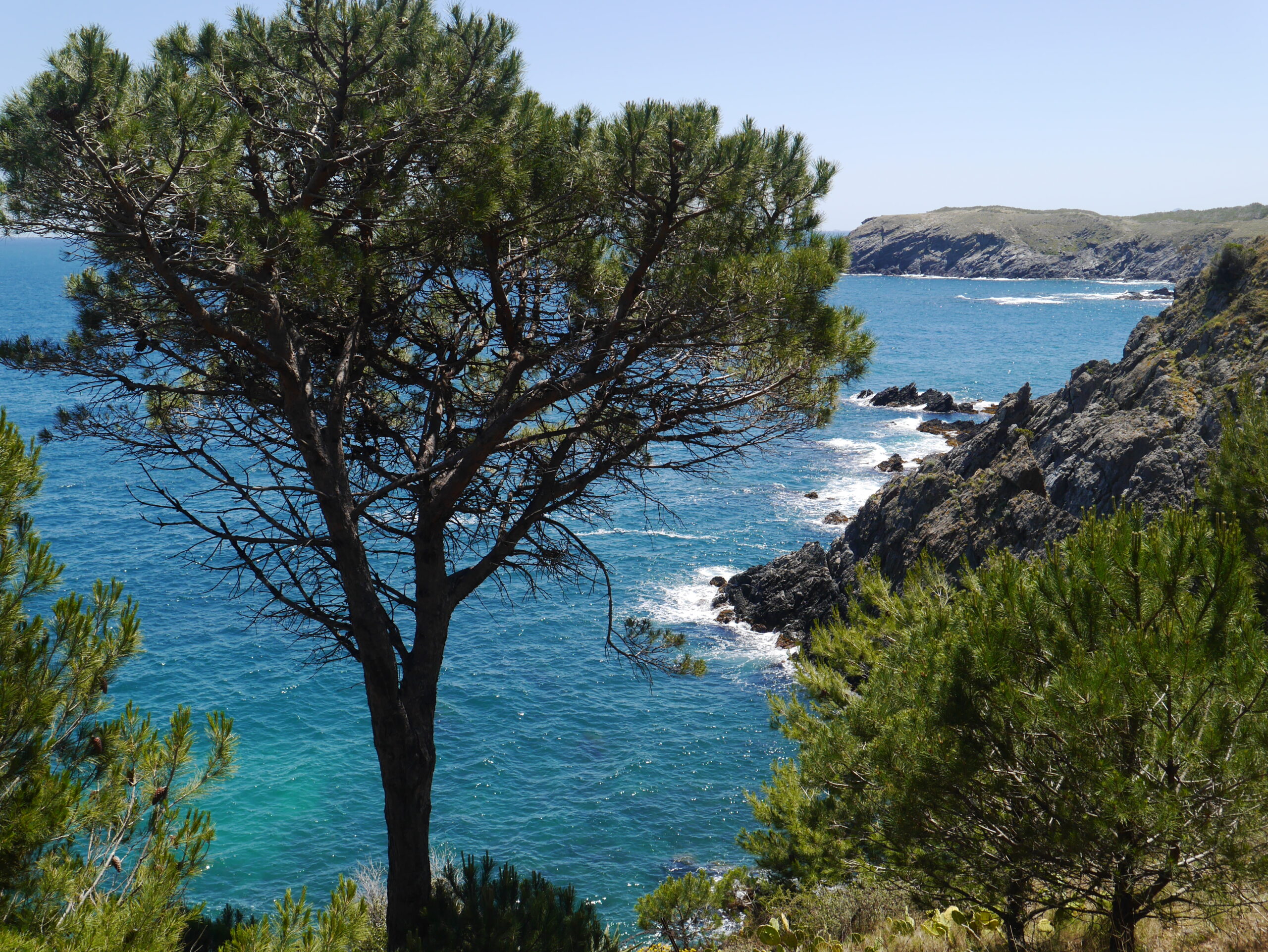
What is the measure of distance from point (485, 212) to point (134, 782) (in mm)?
4706

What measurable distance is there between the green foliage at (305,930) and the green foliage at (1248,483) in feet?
20.3

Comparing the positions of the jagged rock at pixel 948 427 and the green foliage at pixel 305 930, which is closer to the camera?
the green foliage at pixel 305 930

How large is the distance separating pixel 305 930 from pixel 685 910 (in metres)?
6.72

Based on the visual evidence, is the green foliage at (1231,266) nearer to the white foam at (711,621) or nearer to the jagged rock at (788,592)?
the jagged rock at (788,592)

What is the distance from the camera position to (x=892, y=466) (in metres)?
42.4

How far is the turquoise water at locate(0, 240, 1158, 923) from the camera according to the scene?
1791 cm

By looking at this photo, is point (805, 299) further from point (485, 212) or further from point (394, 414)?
point (394, 414)

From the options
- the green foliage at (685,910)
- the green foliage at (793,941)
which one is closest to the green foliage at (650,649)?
the green foliage at (793,941)

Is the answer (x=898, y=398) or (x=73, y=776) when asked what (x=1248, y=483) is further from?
(x=898, y=398)

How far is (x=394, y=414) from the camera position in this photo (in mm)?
9289

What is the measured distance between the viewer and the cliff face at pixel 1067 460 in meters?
21.4

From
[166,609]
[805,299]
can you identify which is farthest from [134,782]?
[166,609]

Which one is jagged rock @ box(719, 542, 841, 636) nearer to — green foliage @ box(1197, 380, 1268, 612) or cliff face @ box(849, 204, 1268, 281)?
green foliage @ box(1197, 380, 1268, 612)

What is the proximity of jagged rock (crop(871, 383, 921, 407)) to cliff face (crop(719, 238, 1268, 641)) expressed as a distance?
29015 mm
